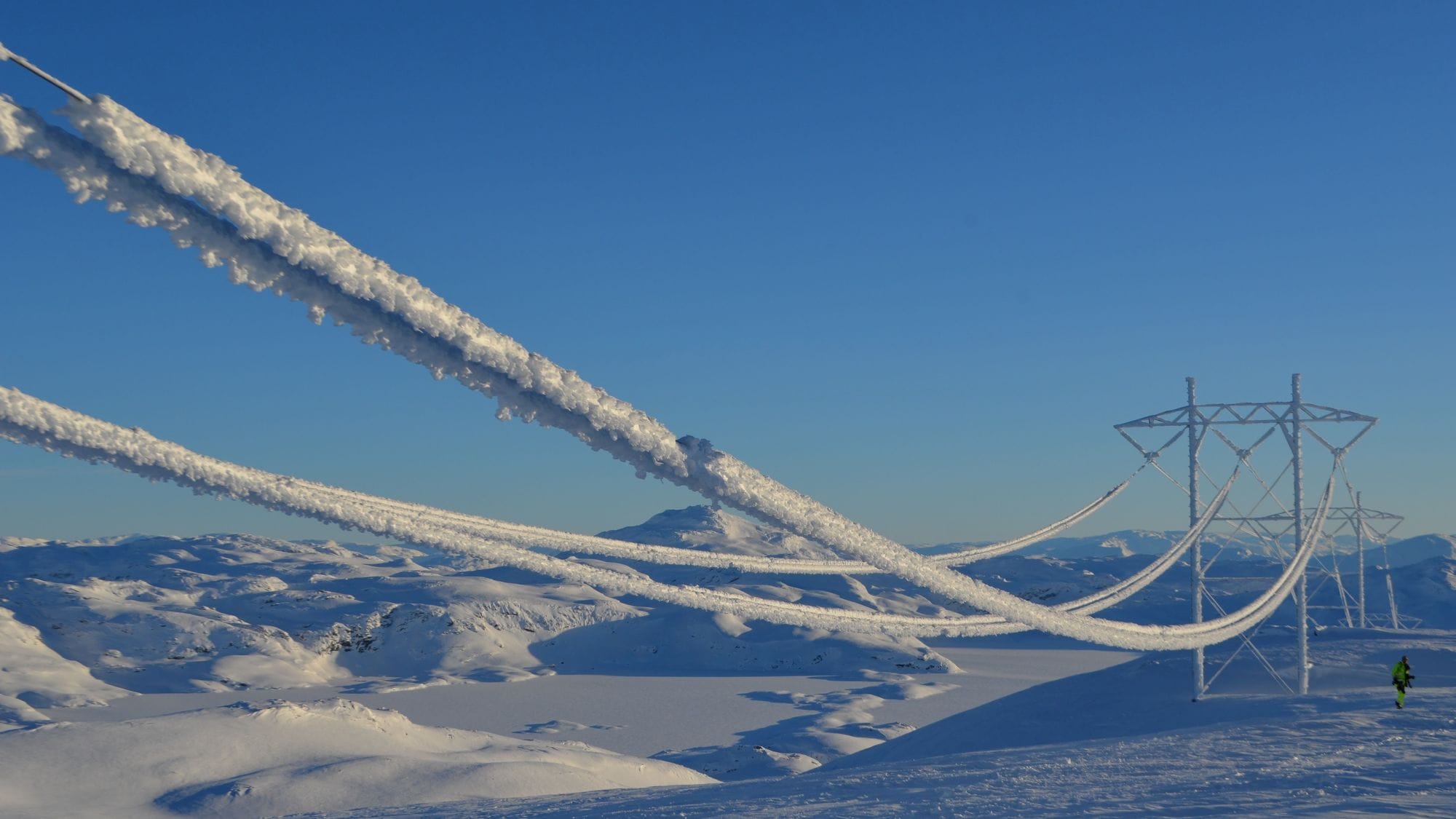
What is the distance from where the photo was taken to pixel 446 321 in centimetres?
405

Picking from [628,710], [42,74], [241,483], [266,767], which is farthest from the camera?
[628,710]

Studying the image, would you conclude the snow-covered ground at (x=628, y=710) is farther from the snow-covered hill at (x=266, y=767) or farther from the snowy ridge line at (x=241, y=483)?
the snowy ridge line at (x=241, y=483)

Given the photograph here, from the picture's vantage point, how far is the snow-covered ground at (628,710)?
8.80 metres

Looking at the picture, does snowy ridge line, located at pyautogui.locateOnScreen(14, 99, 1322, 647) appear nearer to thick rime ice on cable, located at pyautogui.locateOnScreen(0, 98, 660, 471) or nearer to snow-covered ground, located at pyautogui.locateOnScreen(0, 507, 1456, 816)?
thick rime ice on cable, located at pyautogui.locateOnScreen(0, 98, 660, 471)

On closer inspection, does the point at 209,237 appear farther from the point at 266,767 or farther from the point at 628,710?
the point at 628,710

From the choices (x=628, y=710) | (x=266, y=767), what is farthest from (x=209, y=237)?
(x=628, y=710)

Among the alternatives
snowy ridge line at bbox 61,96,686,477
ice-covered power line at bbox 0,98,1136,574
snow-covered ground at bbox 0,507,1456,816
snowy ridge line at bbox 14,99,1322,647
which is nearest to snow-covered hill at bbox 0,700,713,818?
snow-covered ground at bbox 0,507,1456,816

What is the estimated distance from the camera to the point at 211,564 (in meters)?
94.9

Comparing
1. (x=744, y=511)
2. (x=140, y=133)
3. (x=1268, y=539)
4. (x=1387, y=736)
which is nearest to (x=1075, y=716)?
(x=1268, y=539)

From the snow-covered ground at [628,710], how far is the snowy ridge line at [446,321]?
2.61 m

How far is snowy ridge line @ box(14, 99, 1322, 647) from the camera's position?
3.25 metres

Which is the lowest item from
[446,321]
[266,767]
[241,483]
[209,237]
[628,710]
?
[628,710]

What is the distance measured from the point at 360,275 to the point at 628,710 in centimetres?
3916

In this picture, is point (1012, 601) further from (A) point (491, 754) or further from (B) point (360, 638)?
(B) point (360, 638)
